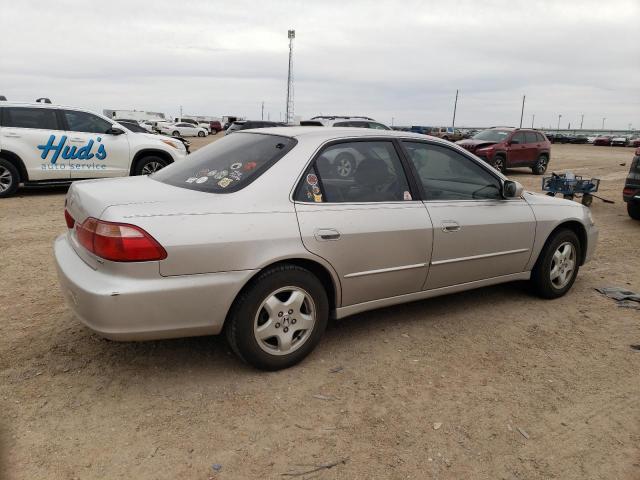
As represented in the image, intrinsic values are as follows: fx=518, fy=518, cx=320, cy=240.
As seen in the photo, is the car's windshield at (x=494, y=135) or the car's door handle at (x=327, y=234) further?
the car's windshield at (x=494, y=135)

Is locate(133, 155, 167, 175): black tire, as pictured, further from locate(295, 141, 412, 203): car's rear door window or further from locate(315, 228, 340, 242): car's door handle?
locate(315, 228, 340, 242): car's door handle

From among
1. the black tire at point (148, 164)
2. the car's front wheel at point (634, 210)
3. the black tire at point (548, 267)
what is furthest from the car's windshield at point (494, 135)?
the black tire at point (548, 267)

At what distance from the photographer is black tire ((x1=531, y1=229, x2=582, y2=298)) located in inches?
183

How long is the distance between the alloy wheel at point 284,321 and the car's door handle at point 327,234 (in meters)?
0.35

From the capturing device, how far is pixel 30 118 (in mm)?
9227

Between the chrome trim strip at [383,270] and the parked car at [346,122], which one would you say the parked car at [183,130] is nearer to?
the parked car at [346,122]

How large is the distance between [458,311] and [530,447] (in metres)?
1.85

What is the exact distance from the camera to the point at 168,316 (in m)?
2.83

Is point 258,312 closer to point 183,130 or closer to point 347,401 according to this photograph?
point 347,401

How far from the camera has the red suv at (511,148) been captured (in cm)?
1641

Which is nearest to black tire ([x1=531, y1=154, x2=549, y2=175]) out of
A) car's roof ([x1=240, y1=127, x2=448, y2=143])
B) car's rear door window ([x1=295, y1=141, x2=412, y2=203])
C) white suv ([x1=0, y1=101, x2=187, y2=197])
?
white suv ([x1=0, y1=101, x2=187, y2=197])

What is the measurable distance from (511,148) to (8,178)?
13.9 metres

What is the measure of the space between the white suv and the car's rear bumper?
6.52 metres

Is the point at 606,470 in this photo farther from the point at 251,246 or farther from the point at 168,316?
the point at 168,316
